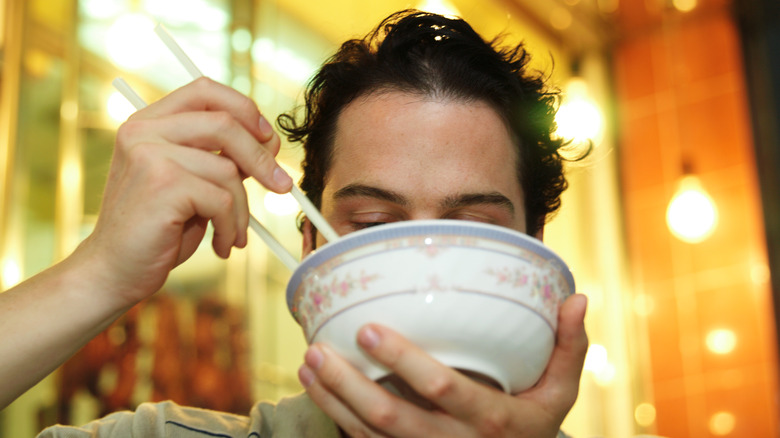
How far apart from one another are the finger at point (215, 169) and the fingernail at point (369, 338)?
257 mm

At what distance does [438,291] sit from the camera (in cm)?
71

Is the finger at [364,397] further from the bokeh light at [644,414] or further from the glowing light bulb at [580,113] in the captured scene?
the bokeh light at [644,414]

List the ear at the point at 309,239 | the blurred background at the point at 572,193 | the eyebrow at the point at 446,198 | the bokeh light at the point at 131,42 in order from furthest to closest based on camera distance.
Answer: the bokeh light at the point at 131,42, the blurred background at the point at 572,193, the ear at the point at 309,239, the eyebrow at the point at 446,198

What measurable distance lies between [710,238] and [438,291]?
3.99 meters

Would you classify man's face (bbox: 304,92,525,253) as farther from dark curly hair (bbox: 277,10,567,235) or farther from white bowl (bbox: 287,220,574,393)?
white bowl (bbox: 287,220,574,393)

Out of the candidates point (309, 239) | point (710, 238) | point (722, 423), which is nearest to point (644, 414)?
point (722, 423)

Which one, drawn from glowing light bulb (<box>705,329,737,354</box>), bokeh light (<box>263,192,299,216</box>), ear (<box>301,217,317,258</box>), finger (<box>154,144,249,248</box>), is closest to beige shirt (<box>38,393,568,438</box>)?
ear (<box>301,217,317,258</box>)

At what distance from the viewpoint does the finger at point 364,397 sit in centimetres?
73

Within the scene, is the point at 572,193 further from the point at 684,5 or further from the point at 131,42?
the point at 131,42

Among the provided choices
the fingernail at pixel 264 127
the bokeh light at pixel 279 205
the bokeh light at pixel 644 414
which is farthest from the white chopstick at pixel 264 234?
the bokeh light at pixel 644 414

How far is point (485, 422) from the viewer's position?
2.51 feet

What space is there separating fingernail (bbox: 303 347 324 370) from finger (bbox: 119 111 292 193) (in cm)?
22

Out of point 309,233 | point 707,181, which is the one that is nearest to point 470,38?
point 309,233

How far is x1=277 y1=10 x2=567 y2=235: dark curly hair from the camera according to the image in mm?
1339
